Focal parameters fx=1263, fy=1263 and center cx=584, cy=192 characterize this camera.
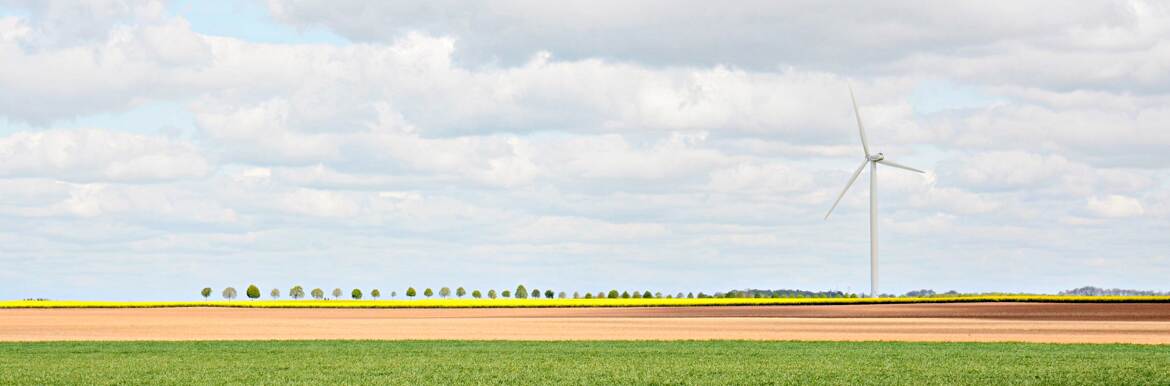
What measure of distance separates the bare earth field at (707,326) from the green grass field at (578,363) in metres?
8.84

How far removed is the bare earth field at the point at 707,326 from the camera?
61469 mm

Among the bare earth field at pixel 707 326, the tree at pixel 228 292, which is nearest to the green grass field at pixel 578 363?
the bare earth field at pixel 707 326

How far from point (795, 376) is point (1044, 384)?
6.36m

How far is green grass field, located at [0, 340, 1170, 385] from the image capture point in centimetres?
3353

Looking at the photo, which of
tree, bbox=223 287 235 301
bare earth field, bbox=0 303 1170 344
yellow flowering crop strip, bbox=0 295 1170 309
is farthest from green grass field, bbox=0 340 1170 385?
tree, bbox=223 287 235 301

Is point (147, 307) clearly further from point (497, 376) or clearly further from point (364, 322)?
point (497, 376)

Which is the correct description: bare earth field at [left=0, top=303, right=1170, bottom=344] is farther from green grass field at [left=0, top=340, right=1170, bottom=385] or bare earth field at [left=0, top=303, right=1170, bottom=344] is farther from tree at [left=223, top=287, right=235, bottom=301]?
tree at [left=223, top=287, right=235, bottom=301]

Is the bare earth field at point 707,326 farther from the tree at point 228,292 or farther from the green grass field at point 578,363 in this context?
the tree at point 228,292

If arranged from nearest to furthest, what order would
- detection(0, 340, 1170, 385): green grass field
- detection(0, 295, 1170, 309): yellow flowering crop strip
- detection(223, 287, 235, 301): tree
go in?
1. detection(0, 340, 1170, 385): green grass field
2. detection(0, 295, 1170, 309): yellow flowering crop strip
3. detection(223, 287, 235, 301): tree

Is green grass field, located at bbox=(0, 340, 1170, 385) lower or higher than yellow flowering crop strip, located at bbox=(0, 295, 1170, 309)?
lower

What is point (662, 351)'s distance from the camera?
152ft

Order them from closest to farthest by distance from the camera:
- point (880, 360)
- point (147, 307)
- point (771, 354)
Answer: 1. point (880, 360)
2. point (771, 354)
3. point (147, 307)

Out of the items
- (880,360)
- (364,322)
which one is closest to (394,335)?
(364,322)

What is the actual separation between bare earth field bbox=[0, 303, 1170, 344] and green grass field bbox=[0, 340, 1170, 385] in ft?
29.0
